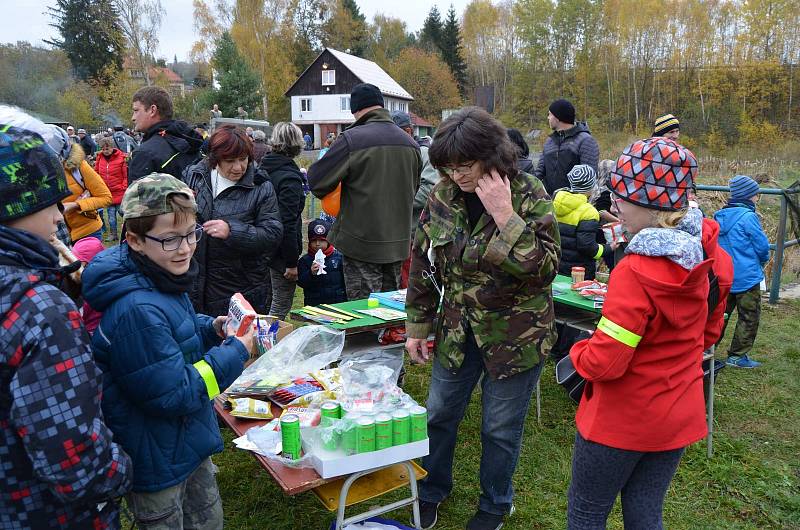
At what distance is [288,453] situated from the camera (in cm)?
223

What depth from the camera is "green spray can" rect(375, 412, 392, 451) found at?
2.23m

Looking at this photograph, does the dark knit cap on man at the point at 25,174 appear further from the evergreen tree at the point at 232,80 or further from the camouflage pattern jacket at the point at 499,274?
the evergreen tree at the point at 232,80

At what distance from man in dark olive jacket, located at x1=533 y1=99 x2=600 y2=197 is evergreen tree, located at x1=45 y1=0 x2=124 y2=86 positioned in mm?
36634

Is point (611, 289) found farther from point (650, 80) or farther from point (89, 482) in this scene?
point (650, 80)

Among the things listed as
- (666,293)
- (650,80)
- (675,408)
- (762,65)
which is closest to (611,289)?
(666,293)

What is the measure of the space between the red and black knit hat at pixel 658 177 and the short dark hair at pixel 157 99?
10.2 feet

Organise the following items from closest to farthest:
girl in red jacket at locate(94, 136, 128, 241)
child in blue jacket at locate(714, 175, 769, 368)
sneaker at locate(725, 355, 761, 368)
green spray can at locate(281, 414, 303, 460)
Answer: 1. green spray can at locate(281, 414, 303, 460)
2. child in blue jacket at locate(714, 175, 769, 368)
3. sneaker at locate(725, 355, 761, 368)
4. girl in red jacket at locate(94, 136, 128, 241)

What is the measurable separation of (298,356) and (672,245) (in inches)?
77.7

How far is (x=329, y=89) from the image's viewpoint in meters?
44.4

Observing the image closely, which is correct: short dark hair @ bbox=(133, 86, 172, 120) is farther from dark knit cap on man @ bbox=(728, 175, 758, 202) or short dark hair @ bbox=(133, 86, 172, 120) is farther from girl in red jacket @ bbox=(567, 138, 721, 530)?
dark knit cap on man @ bbox=(728, 175, 758, 202)

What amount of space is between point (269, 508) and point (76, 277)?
1790 mm

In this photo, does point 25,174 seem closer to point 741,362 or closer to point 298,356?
point 298,356

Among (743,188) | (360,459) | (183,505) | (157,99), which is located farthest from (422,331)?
(743,188)

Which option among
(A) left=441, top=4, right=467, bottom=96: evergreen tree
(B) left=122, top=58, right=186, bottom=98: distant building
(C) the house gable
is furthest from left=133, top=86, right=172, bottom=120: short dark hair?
(A) left=441, top=4, right=467, bottom=96: evergreen tree
